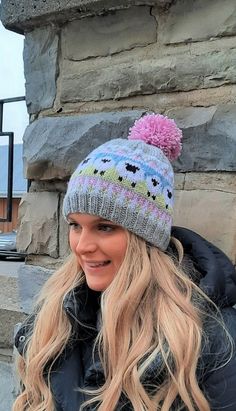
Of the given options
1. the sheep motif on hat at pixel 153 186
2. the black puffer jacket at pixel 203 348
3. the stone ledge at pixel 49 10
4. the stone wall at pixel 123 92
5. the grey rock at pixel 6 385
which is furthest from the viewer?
the grey rock at pixel 6 385

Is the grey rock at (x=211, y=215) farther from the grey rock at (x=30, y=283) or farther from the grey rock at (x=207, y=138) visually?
the grey rock at (x=30, y=283)

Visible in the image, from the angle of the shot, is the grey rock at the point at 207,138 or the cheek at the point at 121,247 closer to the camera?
the cheek at the point at 121,247

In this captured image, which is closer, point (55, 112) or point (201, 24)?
point (201, 24)

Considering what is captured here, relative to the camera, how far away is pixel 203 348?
4.84 feet

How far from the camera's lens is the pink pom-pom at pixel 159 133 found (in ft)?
5.45

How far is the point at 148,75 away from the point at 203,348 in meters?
0.85

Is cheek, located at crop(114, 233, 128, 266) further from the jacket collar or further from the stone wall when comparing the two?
the stone wall

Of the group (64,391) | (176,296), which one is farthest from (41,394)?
(176,296)

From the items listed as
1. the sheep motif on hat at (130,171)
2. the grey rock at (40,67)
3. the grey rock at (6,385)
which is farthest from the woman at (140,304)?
the grey rock at (6,385)

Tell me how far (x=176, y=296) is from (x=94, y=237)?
0.85ft

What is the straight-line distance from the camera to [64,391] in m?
1.62

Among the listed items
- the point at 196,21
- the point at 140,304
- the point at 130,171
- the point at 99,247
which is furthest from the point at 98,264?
the point at 196,21

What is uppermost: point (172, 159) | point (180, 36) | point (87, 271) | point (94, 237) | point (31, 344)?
point (180, 36)

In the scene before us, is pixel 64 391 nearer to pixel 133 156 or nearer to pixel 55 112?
pixel 133 156
